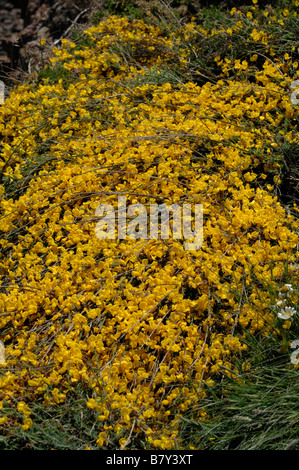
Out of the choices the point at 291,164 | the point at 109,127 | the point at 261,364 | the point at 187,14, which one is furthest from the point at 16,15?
the point at 261,364

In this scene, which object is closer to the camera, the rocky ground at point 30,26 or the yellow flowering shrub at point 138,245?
the yellow flowering shrub at point 138,245

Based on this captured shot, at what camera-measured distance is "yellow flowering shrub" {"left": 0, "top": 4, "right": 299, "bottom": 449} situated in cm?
224

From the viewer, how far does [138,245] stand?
8.63 feet

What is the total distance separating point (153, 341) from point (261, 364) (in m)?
0.52

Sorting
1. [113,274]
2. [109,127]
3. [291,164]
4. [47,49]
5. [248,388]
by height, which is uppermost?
[47,49]

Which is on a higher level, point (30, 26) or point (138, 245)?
point (30, 26)

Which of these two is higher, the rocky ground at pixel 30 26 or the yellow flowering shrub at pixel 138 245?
the rocky ground at pixel 30 26

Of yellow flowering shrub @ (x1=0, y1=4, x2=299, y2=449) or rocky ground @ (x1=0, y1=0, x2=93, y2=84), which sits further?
rocky ground @ (x1=0, y1=0, x2=93, y2=84)

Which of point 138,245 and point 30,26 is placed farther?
point 30,26

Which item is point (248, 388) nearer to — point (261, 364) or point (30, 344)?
point (261, 364)

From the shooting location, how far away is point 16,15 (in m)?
5.69

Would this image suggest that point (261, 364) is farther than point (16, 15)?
No

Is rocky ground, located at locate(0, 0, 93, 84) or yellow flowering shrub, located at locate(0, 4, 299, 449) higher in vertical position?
rocky ground, located at locate(0, 0, 93, 84)

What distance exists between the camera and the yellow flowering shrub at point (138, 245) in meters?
2.24
